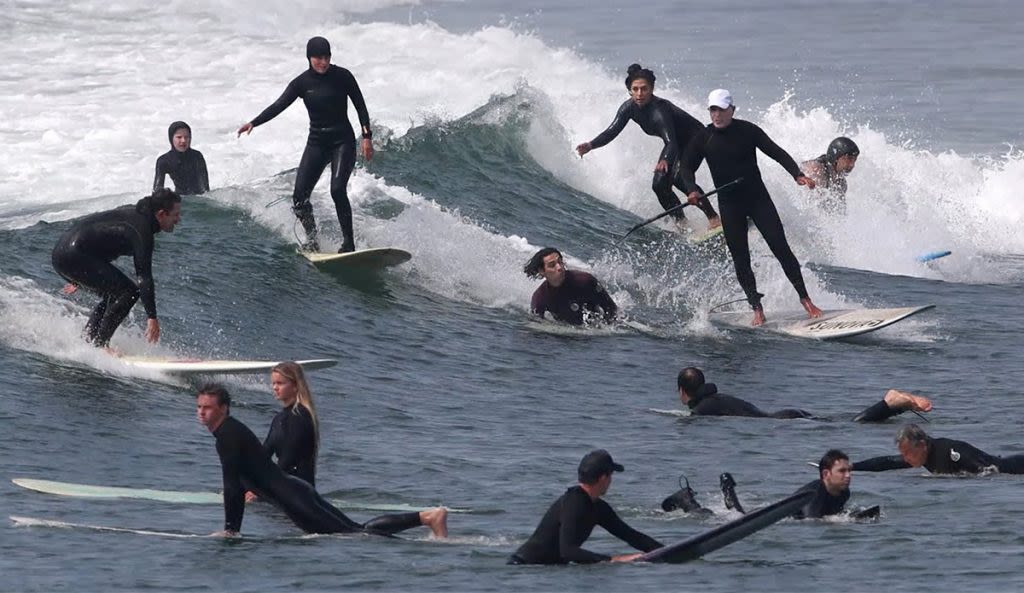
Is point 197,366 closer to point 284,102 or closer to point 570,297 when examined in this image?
point 284,102

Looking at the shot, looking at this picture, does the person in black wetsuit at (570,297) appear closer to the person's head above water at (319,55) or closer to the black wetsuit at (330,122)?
the black wetsuit at (330,122)

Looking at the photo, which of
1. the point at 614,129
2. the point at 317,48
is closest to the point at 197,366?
the point at 317,48

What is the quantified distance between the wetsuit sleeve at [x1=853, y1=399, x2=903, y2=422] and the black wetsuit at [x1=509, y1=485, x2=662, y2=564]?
13.0 ft

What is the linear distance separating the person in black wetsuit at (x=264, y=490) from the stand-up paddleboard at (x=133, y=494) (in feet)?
2.57

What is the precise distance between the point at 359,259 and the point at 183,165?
8.21ft

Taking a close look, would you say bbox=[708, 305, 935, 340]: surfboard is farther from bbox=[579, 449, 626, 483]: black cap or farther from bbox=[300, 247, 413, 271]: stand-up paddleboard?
bbox=[579, 449, 626, 483]: black cap

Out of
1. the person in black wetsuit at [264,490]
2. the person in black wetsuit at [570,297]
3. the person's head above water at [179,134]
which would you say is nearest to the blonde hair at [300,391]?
the person in black wetsuit at [264,490]

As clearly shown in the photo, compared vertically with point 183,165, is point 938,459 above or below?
below

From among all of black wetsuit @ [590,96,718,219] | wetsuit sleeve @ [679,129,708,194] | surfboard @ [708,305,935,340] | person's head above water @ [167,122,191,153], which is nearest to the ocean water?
surfboard @ [708,305,935,340]

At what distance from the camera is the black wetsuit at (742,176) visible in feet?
48.4

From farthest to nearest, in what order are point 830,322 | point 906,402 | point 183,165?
point 183,165, point 830,322, point 906,402

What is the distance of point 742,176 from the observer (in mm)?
14773

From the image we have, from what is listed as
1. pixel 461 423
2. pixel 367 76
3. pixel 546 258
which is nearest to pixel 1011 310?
pixel 546 258

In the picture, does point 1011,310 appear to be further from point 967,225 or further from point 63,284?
point 63,284
